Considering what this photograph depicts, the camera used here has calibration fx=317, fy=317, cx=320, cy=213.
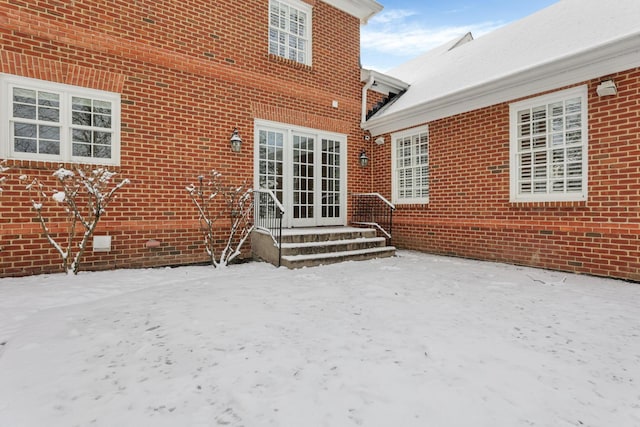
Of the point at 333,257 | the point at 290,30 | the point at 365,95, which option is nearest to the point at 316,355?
the point at 333,257

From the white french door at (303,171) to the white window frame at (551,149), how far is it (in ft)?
12.0

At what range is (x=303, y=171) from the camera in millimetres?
7371

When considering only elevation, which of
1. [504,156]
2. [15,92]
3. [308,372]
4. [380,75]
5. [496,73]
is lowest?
[308,372]

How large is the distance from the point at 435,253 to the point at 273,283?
4183 mm

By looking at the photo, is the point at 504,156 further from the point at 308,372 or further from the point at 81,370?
the point at 81,370

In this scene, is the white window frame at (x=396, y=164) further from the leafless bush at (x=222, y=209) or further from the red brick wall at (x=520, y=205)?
the leafless bush at (x=222, y=209)

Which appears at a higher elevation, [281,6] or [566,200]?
[281,6]

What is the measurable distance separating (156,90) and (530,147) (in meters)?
6.56

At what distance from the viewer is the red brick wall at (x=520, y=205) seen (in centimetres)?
452

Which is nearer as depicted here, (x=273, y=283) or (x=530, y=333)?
(x=530, y=333)

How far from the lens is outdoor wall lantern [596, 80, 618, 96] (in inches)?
179

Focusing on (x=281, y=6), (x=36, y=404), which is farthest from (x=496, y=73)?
(x=36, y=404)

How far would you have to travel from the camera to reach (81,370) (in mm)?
1998

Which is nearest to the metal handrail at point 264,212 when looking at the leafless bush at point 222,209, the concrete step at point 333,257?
the leafless bush at point 222,209
